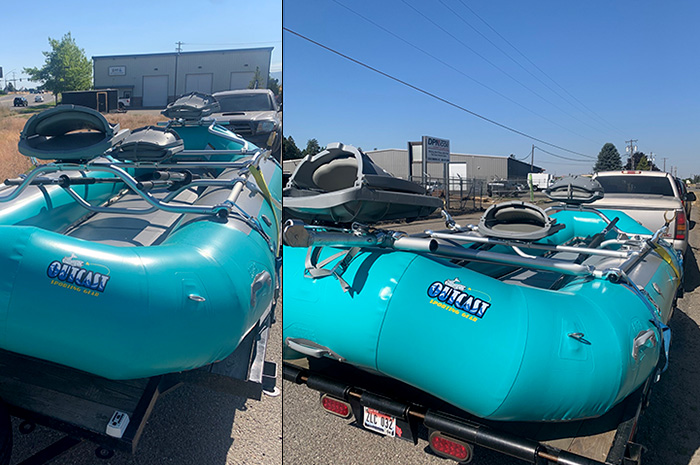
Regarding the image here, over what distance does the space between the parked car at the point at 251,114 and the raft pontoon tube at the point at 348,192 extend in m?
4.81

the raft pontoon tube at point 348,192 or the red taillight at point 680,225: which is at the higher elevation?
the raft pontoon tube at point 348,192

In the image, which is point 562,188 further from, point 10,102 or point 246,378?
point 10,102

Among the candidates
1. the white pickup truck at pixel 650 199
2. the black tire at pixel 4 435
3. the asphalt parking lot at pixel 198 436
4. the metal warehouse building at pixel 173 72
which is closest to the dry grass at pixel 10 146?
the metal warehouse building at pixel 173 72

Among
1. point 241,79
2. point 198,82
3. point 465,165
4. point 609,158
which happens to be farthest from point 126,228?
point 609,158

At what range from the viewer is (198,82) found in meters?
5.90

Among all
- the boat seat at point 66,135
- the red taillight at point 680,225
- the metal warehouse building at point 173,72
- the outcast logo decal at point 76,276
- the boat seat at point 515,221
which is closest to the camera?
the outcast logo decal at point 76,276

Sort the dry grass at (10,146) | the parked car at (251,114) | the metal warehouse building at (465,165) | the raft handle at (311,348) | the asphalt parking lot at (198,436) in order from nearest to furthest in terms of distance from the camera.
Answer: the raft handle at (311,348) < the asphalt parking lot at (198,436) < the dry grass at (10,146) < the parked car at (251,114) < the metal warehouse building at (465,165)

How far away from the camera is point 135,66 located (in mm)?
5379

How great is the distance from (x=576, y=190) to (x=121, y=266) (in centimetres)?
383

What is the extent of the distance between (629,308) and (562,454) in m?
0.75

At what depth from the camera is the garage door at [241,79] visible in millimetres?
5970

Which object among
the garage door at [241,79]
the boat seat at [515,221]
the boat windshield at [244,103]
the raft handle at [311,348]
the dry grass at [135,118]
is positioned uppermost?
the garage door at [241,79]

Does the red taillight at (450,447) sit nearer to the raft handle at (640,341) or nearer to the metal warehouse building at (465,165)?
the raft handle at (640,341)

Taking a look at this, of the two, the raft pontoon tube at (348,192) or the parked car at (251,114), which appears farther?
the parked car at (251,114)
